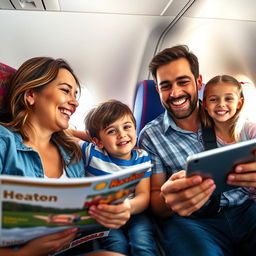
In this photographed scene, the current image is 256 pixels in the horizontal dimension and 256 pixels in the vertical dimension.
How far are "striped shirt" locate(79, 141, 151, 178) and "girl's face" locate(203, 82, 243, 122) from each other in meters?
0.58

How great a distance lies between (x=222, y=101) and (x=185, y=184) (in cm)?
96

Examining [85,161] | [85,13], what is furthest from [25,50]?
[85,161]

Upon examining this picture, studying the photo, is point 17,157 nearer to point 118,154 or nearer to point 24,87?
point 24,87

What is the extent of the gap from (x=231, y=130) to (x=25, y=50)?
6.25ft

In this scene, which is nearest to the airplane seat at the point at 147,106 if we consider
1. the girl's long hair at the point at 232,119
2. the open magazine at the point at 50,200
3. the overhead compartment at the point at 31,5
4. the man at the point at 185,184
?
the man at the point at 185,184

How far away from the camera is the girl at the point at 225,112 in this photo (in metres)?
1.83

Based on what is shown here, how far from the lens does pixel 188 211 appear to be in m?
1.22

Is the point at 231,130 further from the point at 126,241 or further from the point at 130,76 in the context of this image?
the point at 130,76

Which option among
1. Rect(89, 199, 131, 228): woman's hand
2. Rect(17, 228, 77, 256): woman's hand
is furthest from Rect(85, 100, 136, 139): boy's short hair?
Rect(17, 228, 77, 256): woman's hand

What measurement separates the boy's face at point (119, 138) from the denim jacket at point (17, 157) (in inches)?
19.6

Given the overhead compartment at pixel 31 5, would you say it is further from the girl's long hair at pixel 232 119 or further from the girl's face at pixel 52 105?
the girl's long hair at pixel 232 119

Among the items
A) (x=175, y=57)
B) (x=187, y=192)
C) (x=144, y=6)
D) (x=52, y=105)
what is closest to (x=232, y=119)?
(x=175, y=57)

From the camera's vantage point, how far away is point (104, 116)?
1.74 metres

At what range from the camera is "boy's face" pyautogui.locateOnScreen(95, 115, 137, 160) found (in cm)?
169
